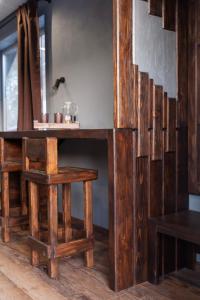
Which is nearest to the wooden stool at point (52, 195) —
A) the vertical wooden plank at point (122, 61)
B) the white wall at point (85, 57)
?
the vertical wooden plank at point (122, 61)

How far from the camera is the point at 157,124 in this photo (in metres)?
1.86

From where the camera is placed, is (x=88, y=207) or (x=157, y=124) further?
(x=88, y=207)

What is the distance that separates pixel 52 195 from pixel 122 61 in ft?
2.75

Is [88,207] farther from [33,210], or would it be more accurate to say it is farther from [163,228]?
[163,228]

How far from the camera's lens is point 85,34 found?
2.89 m

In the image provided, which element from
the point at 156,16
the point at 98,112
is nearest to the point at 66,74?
the point at 98,112

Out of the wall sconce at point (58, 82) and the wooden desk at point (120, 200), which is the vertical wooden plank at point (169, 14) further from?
the wall sconce at point (58, 82)

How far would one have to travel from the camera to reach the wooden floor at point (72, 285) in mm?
1689

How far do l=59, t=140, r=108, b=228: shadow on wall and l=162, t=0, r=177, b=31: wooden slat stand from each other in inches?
43.8

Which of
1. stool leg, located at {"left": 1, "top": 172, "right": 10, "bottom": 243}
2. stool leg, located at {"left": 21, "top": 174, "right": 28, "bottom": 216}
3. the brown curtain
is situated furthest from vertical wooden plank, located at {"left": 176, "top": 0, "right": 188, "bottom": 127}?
the brown curtain

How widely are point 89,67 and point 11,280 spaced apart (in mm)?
1822

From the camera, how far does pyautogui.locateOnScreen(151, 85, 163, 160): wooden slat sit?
6.04 ft

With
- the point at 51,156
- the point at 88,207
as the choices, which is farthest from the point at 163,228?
the point at 51,156

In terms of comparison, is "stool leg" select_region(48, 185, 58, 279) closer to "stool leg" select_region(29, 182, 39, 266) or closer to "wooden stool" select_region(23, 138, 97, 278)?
"wooden stool" select_region(23, 138, 97, 278)
